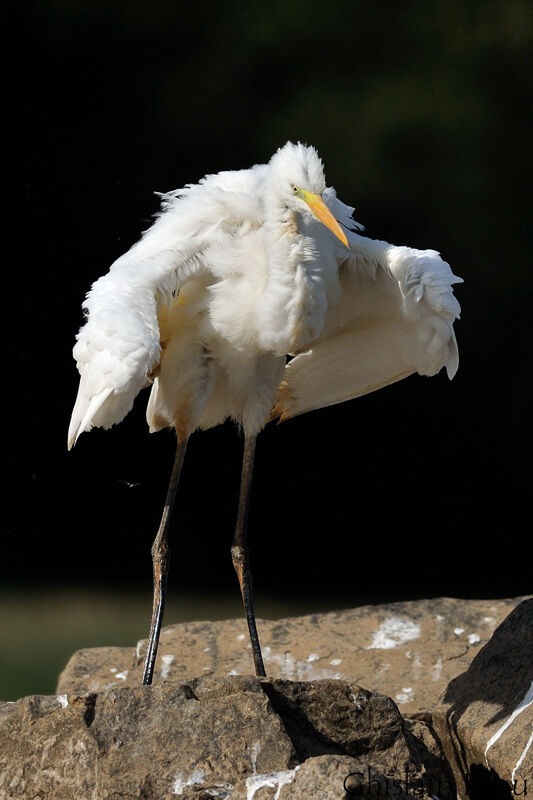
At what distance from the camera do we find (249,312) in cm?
228

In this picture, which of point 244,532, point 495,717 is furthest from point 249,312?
point 495,717

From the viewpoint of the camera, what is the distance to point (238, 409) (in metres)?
2.52

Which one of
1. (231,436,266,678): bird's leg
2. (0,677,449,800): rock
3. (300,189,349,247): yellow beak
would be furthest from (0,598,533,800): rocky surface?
(300,189,349,247): yellow beak

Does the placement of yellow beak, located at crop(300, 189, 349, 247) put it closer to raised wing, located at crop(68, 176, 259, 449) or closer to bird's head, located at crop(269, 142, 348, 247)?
bird's head, located at crop(269, 142, 348, 247)

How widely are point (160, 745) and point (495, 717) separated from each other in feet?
2.16

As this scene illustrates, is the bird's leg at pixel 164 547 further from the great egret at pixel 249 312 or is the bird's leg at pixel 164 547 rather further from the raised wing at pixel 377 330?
the raised wing at pixel 377 330

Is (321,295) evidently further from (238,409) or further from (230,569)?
(230,569)

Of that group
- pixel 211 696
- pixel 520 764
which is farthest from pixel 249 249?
pixel 520 764

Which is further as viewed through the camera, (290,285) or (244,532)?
(244,532)

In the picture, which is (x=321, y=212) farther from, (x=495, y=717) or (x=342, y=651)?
(x=342, y=651)

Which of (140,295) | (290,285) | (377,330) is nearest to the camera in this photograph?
(140,295)

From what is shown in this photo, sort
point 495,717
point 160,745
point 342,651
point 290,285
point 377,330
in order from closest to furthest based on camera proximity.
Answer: point 160,745 < point 495,717 < point 290,285 < point 377,330 < point 342,651

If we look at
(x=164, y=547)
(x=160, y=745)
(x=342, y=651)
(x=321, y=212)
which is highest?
(x=321, y=212)

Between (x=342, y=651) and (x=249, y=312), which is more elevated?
(x=249, y=312)
